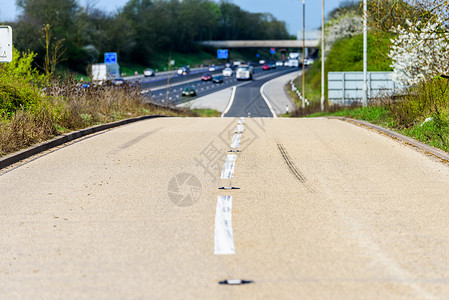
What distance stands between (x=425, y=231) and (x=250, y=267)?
81.5 inches

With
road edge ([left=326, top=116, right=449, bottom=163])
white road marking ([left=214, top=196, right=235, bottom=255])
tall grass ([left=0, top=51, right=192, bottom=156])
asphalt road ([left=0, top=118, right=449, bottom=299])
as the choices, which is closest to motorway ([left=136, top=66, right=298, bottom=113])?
tall grass ([left=0, top=51, right=192, bottom=156])

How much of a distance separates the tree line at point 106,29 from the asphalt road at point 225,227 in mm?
33718

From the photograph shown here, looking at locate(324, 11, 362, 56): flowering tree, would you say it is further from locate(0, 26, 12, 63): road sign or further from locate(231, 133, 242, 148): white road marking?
locate(0, 26, 12, 63): road sign

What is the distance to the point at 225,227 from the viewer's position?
19.8 ft

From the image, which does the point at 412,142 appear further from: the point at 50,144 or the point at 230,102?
the point at 230,102

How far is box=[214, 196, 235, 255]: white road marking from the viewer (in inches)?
210

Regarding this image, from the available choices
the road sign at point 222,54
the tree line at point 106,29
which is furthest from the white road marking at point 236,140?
the road sign at point 222,54

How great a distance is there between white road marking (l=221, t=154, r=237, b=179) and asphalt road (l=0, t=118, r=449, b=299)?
0.10ft

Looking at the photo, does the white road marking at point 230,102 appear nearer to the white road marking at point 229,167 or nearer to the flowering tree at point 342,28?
the flowering tree at point 342,28

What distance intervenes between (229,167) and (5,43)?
5930 millimetres

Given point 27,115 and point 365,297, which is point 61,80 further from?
point 365,297

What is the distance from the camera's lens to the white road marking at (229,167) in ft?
30.0

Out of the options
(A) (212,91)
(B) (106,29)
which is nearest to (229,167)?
(A) (212,91)

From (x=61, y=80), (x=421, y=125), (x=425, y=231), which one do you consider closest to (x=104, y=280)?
(x=425, y=231)
